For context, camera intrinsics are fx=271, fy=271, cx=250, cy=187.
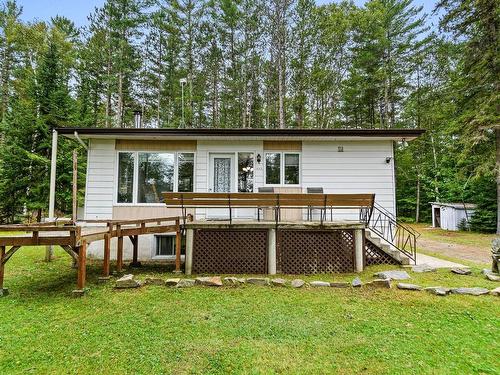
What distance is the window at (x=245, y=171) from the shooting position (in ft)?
25.8

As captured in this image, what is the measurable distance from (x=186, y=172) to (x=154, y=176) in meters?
0.91

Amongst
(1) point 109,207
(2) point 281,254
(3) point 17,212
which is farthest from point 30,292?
(3) point 17,212

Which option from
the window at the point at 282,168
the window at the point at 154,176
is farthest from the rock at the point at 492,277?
the window at the point at 154,176

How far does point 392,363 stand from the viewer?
2.55 metres

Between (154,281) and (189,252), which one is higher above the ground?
(189,252)

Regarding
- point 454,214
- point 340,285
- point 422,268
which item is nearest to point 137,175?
point 340,285

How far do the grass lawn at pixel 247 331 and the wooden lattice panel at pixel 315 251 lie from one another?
1213mm

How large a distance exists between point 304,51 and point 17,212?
60.1 feet

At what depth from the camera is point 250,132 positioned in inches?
290

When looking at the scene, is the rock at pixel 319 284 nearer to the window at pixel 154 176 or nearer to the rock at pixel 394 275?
the rock at pixel 394 275

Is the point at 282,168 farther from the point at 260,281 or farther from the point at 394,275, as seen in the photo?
the point at 394,275

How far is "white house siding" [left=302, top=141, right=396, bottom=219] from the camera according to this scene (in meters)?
7.65

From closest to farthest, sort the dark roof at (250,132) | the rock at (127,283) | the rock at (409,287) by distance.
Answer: the rock at (409,287) < the rock at (127,283) < the dark roof at (250,132)

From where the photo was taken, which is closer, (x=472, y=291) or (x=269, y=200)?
(x=472, y=291)
